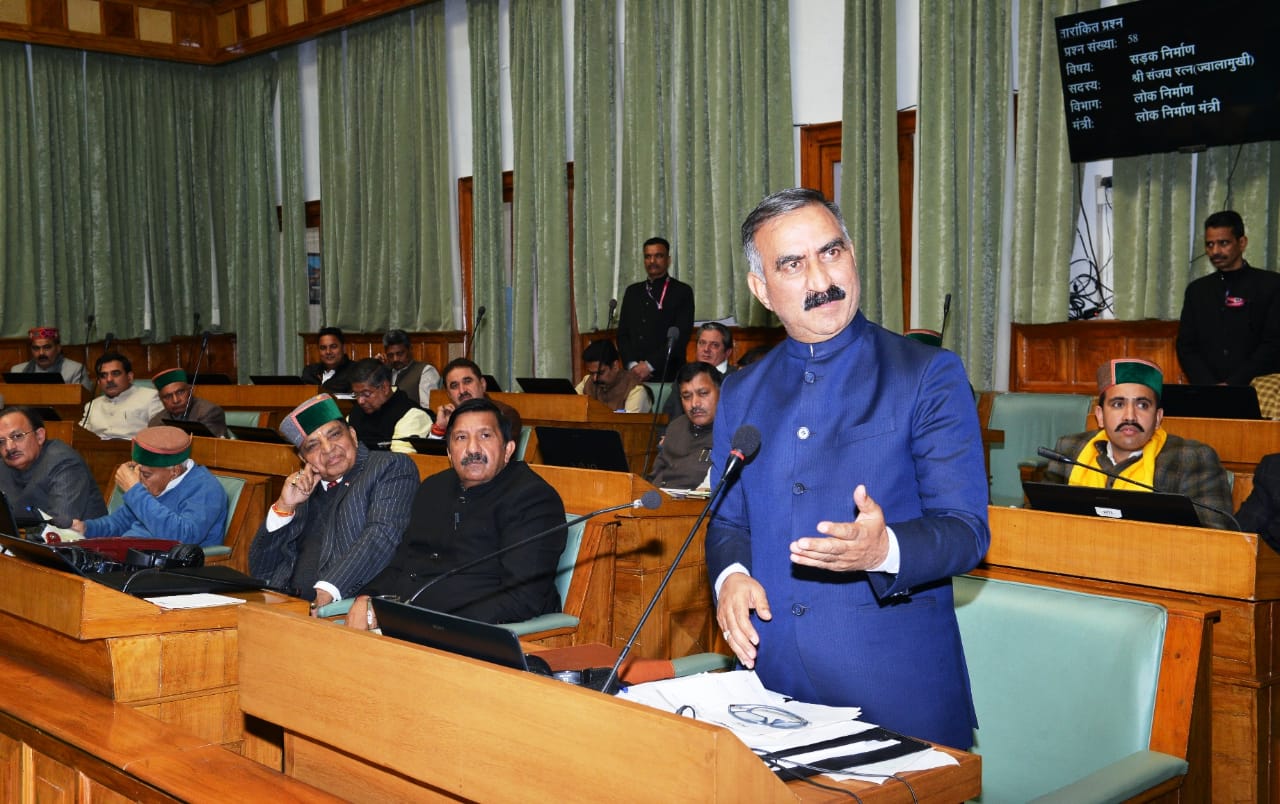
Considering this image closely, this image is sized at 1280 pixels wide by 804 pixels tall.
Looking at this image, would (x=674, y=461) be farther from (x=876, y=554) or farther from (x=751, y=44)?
(x=876, y=554)

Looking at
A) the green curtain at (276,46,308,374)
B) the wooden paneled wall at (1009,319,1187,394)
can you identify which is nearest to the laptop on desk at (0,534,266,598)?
the wooden paneled wall at (1009,319,1187,394)

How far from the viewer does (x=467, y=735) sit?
1.42 meters

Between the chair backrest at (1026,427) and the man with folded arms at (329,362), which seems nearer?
the chair backrest at (1026,427)

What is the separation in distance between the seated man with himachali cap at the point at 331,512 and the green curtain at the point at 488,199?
5.74 meters

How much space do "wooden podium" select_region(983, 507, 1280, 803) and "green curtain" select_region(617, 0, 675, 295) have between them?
594 centimetres

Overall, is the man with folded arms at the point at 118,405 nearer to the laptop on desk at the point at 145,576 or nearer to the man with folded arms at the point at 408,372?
the man with folded arms at the point at 408,372

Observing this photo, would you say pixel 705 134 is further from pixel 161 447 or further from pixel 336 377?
pixel 161 447

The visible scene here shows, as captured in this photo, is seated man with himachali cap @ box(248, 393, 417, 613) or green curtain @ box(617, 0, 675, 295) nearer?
seated man with himachali cap @ box(248, 393, 417, 613)

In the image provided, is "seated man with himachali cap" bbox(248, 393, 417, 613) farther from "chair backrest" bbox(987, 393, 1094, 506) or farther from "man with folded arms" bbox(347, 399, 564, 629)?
"chair backrest" bbox(987, 393, 1094, 506)

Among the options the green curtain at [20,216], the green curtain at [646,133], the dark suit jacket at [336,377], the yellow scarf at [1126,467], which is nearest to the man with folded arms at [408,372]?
the dark suit jacket at [336,377]

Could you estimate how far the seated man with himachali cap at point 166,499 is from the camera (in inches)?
175

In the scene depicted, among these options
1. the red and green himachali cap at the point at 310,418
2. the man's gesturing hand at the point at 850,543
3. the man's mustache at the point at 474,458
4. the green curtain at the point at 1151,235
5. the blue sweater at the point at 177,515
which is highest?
the green curtain at the point at 1151,235

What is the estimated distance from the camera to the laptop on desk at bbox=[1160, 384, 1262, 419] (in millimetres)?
4449

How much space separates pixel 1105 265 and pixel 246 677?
572cm
